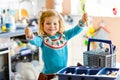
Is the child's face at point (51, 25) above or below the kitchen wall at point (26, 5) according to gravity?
below

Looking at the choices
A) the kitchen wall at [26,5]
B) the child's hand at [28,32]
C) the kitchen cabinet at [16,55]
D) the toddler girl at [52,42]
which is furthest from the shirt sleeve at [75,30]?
the kitchen wall at [26,5]

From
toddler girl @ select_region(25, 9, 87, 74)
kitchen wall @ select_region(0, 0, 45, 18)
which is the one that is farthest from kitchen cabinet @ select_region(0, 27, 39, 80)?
toddler girl @ select_region(25, 9, 87, 74)

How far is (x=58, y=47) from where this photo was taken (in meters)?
1.93

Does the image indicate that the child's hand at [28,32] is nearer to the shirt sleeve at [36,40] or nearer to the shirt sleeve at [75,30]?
the shirt sleeve at [36,40]

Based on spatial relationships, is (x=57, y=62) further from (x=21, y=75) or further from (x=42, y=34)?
(x=21, y=75)

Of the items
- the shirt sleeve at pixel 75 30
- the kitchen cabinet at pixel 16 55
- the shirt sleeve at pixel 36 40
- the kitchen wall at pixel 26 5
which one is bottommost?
the kitchen cabinet at pixel 16 55

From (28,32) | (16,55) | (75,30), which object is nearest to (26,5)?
(16,55)

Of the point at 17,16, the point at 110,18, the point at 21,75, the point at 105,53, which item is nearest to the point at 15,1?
the point at 17,16

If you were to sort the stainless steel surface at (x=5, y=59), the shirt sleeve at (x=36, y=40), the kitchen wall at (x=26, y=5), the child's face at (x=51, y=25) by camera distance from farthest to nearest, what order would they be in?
the kitchen wall at (x=26, y=5)
the stainless steel surface at (x=5, y=59)
the child's face at (x=51, y=25)
the shirt sleeve at (x=36, y=40)

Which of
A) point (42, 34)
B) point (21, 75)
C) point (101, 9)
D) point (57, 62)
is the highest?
point (101, 9)

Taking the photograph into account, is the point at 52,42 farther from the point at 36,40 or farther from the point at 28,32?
the point at 28,32

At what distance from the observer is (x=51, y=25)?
6.21 feet

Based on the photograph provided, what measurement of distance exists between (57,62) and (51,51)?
92 millimetres

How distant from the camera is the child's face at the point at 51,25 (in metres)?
1.90
